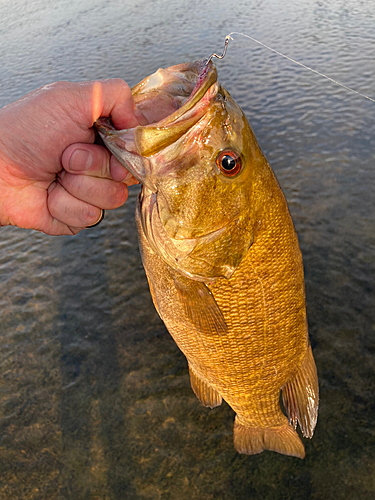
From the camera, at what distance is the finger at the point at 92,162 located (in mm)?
2113

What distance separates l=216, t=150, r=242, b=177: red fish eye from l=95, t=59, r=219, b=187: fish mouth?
22 cm

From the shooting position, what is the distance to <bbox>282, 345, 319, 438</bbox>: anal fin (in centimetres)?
258

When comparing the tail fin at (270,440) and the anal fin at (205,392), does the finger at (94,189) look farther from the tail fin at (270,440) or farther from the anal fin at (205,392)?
the tail fin at (270,440)

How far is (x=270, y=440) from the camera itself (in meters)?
2.84

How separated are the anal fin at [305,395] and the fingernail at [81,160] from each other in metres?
1.89

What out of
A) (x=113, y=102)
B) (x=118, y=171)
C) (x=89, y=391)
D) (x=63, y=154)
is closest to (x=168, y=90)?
(x=113, y=102)

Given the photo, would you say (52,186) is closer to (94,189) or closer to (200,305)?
(94,189)

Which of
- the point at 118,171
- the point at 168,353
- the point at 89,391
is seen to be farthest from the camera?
the point at 168,353

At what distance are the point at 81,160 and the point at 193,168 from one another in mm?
701

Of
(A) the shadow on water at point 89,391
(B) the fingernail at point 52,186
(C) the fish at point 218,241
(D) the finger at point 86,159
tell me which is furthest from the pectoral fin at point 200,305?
(A) the shadow on water at point 89,391

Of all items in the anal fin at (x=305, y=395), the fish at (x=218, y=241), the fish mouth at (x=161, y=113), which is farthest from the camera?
the anal fin at (x=305, y=395)

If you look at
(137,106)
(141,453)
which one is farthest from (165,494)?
(137,106)

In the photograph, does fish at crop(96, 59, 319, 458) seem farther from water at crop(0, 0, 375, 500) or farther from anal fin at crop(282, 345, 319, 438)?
water at crop(0, 0, 375, 500)

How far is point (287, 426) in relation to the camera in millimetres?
2803
